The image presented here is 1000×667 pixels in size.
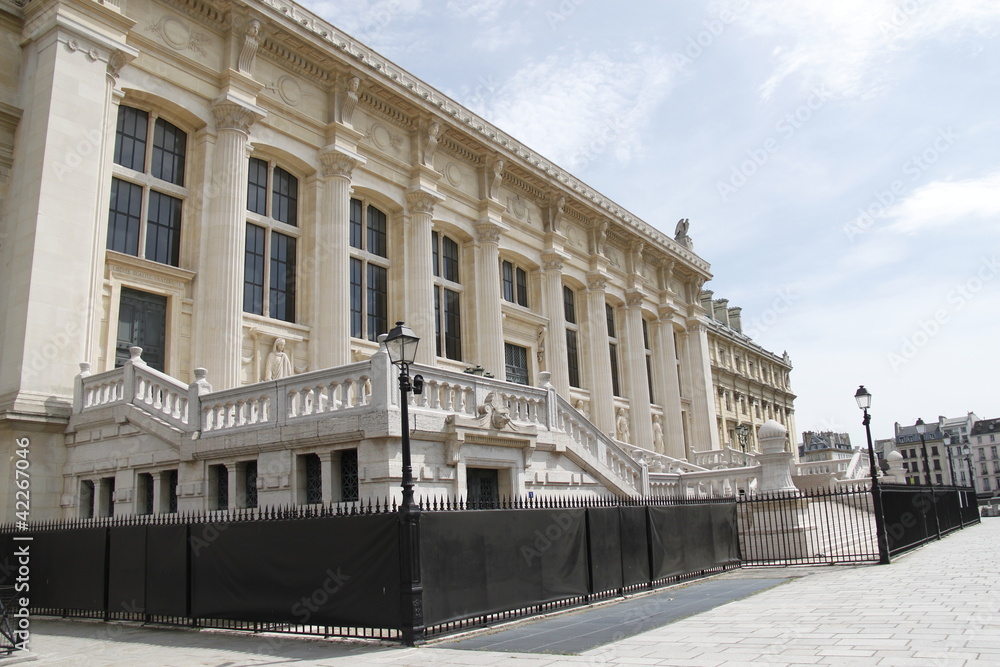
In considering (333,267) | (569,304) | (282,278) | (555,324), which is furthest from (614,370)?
(282,278)

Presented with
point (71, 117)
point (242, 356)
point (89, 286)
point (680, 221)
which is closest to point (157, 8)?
point (71, 117)

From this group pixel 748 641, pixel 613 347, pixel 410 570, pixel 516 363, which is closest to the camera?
pixel 748 641

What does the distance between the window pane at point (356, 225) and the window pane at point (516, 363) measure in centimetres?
923

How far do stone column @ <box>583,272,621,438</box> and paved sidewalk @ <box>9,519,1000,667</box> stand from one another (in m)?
26.3

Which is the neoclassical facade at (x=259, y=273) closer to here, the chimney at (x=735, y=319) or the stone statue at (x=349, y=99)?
the stone statue at (x=349, y=99)

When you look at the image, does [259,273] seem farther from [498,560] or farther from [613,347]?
[613,347]

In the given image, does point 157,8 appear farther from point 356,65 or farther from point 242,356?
point 242,356

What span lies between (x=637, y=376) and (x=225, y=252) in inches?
1072

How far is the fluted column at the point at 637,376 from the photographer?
43.4m

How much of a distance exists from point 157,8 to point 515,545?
19.6m

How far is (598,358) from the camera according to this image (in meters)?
40.8

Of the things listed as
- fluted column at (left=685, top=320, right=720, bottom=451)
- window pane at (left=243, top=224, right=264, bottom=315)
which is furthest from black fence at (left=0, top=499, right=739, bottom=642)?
fluted column at (left=685, top=320, right=720, bottom=451)

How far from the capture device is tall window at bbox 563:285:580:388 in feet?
132

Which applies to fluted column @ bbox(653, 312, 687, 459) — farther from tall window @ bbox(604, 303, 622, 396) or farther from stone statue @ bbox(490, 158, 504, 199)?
stone statue @ bbox(490, 158, 504, 199)
